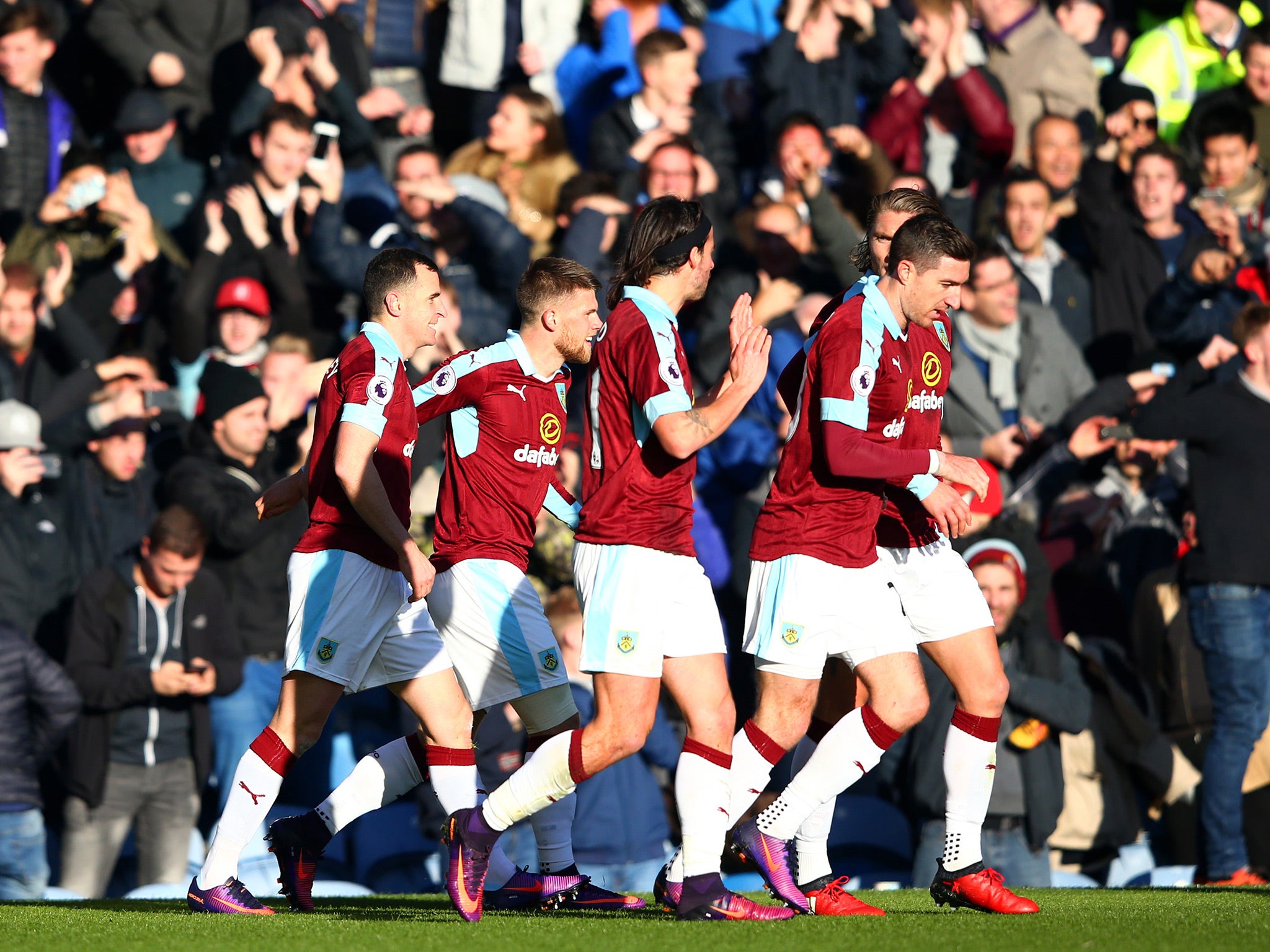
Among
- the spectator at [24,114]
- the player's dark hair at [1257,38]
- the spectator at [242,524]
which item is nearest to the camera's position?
the spectator at [242,524]

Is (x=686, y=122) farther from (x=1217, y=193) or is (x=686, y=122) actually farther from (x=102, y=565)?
(x=102, y=565)

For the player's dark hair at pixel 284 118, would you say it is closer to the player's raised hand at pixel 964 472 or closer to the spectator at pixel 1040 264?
the spectator at pixel 1040 264

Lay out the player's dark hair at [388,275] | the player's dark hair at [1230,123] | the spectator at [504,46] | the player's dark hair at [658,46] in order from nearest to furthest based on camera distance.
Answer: the player's dark hair at [388,275]
the player's dark hair at [658,46]
the player's dark hair at [1230,123]
the spectator at [504,46]

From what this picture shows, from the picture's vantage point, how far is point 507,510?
6.95 meters

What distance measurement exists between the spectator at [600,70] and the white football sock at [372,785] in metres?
7.12

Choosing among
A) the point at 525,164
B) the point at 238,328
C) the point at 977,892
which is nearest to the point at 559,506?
the point at 977,892

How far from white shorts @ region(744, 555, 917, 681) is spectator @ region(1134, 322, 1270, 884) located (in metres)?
3.48

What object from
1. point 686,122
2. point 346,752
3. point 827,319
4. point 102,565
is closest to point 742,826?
point 827,319

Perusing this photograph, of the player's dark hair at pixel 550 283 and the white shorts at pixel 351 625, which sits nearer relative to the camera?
the white shorts at pixel 351 625

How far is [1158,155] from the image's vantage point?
39.4ft

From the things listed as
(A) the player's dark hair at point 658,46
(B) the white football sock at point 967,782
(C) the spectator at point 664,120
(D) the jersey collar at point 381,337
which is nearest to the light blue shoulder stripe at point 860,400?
(B) the white football sock at point 967,782

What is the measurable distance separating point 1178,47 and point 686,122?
15.4 ft

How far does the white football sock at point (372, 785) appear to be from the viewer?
670 cm

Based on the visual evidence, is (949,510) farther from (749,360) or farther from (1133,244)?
(1133,244)
